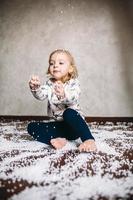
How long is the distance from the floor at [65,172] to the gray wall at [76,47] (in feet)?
6.29

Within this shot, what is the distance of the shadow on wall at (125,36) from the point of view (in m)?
3.54

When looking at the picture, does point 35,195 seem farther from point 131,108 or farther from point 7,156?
point 131,108

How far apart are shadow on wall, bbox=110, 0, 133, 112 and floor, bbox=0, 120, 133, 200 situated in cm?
190

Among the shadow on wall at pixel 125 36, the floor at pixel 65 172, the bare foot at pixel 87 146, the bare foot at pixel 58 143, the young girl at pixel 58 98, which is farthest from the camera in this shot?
the shadow on wall at pixel 125 36

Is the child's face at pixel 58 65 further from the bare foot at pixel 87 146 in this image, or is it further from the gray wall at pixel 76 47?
the gray wall at pixel 76 47

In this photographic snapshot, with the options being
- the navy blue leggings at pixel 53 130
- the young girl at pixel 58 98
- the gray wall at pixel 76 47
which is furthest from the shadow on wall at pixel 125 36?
the navy blue leggings at pixel 53 130

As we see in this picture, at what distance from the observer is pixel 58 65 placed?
74.2 inches

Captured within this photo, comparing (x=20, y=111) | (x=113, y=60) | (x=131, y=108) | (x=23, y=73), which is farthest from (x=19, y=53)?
(x=131, y=108)

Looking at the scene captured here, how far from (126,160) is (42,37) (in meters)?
2.81

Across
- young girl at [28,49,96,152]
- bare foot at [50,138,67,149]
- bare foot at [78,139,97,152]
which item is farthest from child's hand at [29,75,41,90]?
bare foot at [78,139,97,152]

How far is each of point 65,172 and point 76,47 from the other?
2769mm

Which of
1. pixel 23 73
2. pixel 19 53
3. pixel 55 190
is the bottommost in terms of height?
pixel 55 190

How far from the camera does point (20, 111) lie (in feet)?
12.7

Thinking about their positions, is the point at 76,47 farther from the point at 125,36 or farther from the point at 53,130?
the point at 53,130
